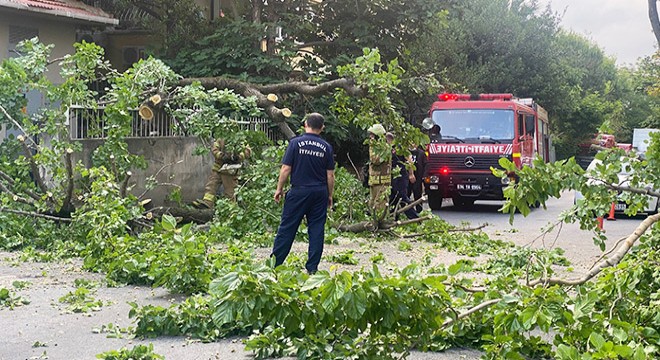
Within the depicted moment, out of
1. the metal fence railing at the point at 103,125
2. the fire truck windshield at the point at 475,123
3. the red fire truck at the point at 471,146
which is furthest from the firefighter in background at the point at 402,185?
the fire truck windshield at the point at 475,123

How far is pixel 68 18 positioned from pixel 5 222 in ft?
26.5

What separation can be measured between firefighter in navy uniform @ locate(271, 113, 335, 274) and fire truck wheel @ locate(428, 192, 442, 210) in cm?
1282

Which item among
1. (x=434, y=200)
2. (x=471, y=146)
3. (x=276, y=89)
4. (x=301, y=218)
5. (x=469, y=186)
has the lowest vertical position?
(x=434, y=200)

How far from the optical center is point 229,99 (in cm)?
1359

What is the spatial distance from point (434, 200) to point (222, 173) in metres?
8.05

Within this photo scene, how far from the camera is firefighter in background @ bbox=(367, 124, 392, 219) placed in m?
14.1

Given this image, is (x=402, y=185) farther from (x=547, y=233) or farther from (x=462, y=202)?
(x=462, y=202)

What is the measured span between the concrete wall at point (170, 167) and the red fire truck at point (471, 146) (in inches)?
234

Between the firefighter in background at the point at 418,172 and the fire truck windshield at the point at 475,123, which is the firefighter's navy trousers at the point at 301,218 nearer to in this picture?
the firefighter in background at the point at 418,172

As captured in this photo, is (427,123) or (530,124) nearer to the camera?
(427,123)

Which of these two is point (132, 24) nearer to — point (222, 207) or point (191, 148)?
point (191, 148)

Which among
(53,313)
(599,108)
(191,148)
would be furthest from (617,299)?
(599,108)

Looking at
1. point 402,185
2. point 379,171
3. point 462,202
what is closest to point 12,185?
point 379,171

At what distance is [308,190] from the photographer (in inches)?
367
